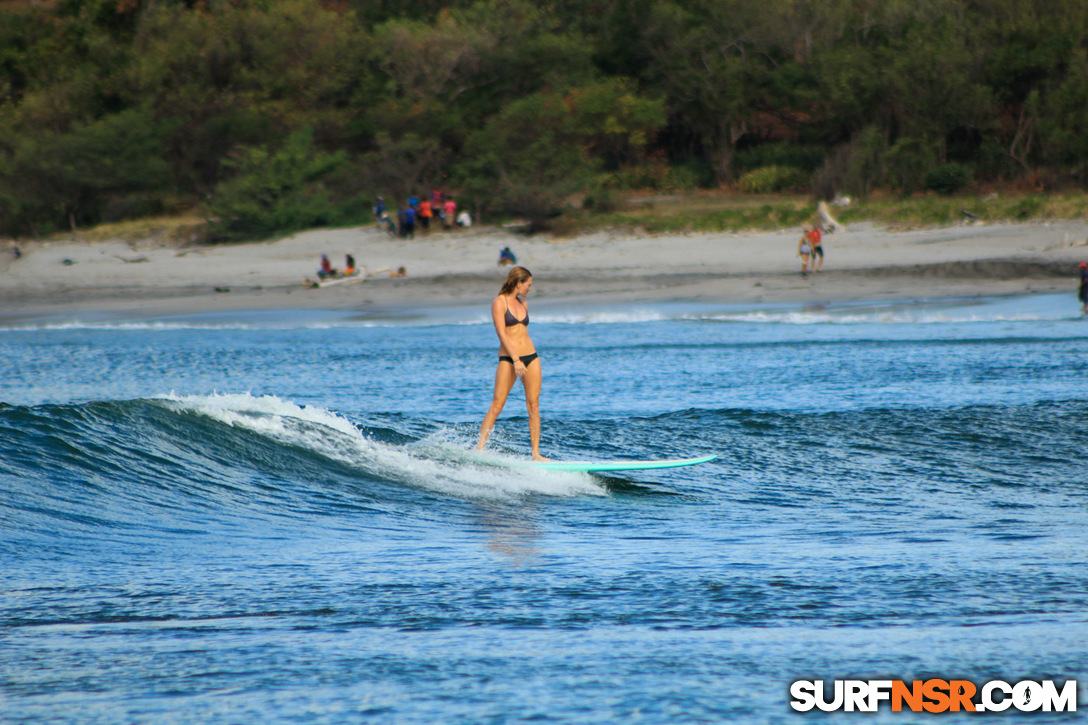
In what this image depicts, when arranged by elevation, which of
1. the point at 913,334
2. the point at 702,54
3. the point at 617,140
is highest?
the point at 702,54

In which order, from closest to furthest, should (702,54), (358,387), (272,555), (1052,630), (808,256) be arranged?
(1052,630) → (272,555) → (358,387) → (808,256) → (702,54)

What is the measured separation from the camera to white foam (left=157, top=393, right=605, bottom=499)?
8227mm

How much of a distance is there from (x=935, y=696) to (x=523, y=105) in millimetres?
38873

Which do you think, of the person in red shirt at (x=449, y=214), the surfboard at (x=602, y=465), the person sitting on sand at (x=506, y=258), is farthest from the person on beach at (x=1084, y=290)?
the person in red shirt at (x=449, y=214)

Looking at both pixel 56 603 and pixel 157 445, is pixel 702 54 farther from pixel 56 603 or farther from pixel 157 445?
pixel 56 603

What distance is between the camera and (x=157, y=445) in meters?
9.21

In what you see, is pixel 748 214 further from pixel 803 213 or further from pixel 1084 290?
pixel 1084 290

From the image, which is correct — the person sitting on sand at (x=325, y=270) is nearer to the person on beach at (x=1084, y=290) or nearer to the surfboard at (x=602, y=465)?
the person on beach at (x=1084, y=290)

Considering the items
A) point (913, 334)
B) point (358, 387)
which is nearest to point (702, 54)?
point (913, 334)

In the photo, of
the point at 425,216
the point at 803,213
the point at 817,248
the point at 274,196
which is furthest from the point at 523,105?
the point at 817,248

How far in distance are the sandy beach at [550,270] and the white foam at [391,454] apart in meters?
17.0

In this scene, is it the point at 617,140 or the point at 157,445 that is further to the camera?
the point at 617,140

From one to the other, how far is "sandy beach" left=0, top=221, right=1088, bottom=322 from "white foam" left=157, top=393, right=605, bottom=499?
1702cm

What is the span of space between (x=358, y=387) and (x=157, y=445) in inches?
218
